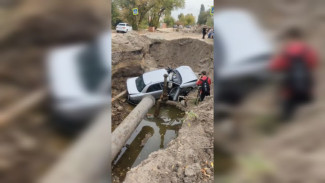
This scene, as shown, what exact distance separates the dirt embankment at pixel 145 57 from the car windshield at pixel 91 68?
7302mm

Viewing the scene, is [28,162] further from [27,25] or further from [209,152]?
[209,152]

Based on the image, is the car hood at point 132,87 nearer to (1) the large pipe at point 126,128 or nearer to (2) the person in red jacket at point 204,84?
(1) the large pipe at point 126,128

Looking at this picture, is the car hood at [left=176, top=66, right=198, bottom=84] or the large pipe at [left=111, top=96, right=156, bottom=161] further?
the car hood at [left=176, top=66, right=198, bottom=84]

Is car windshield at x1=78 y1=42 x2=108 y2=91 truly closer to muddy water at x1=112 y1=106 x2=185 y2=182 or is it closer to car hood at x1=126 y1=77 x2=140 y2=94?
muddy water at x1=112 y1=106 x2=185 y2=182

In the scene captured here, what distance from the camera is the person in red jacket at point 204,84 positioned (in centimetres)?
714

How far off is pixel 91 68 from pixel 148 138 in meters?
6.61

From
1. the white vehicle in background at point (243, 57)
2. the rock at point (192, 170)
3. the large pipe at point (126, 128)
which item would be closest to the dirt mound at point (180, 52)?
the large pipe at point (126, 128)

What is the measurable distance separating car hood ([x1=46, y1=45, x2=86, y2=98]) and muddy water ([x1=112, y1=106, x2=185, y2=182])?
4707 mm

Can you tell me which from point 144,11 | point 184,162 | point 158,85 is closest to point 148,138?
point 158,85

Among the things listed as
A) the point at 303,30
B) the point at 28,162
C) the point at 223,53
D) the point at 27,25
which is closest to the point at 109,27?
the point at 27,25

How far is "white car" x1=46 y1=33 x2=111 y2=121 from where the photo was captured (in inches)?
28.6

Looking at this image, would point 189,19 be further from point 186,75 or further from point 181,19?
point 186,75

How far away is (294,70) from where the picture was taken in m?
0.75

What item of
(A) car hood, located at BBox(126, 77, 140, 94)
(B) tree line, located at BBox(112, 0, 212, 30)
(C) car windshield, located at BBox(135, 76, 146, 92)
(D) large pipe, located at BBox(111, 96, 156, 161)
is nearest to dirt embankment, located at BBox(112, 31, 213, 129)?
(A) car hood, located at BBox(126, 77, 140, 94)
